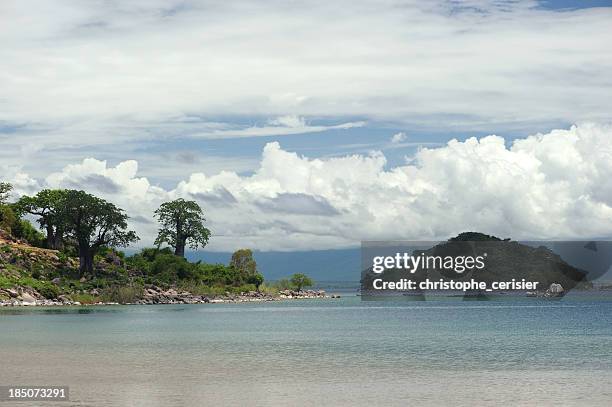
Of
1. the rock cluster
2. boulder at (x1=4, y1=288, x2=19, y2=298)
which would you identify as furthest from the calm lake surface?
boulder at (x1=4, y1=288, x2=19, y2=298)

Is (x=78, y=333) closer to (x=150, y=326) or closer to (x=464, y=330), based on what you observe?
(x=150, y=326)

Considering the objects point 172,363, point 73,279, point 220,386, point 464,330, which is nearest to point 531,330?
point 464,330

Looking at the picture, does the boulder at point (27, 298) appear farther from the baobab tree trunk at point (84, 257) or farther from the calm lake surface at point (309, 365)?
the calm lake surface at point (309, 365)

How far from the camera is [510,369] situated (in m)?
59.9

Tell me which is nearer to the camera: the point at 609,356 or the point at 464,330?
the point at 609,356

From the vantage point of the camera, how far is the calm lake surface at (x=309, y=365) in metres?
46.2

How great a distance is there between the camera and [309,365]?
206 ft

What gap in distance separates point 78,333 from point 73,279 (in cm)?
10499

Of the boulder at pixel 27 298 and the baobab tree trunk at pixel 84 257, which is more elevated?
the baobab tree trunk at pixel 84 257

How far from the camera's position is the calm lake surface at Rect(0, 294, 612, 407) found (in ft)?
152

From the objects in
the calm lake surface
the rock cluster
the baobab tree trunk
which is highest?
the baobab tree trunk

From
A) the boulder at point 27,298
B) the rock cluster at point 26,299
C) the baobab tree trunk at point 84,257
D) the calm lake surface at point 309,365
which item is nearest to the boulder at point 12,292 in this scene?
the rock cluster at point 26,299

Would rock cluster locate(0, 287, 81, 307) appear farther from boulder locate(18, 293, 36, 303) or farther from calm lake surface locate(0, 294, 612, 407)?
calm lake surface locate(0, 294, 612, 407)

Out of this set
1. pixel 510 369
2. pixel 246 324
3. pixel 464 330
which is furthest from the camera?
pixel 246 324
